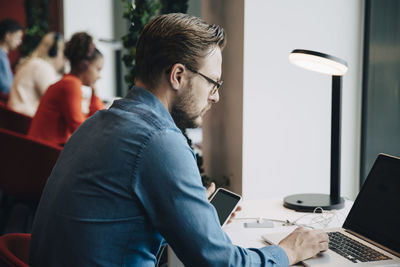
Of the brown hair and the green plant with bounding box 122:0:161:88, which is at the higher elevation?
the green plant with bounding box 122:0:161:88

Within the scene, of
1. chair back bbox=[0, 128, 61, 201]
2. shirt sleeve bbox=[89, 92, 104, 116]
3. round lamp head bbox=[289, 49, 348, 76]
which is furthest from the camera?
shirt sleeve bbox=[89, 92, 104, 116]

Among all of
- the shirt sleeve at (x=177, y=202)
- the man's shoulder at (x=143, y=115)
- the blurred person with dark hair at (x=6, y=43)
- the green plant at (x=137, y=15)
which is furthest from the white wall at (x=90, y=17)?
the shirt sleeve at (x=177, y=202)

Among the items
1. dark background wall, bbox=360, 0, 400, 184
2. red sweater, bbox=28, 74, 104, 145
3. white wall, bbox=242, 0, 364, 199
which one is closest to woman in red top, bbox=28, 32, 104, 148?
red sweater, bbox=28, 74, 104, 145

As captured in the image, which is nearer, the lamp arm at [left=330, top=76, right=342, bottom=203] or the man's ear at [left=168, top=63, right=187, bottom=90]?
the man's ear at [left=168, top=63, right=187, bottom=90]

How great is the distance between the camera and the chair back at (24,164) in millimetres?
2479

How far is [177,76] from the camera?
48.3 inches

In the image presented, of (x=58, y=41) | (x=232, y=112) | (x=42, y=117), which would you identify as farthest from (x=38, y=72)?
(x=232, y=112)

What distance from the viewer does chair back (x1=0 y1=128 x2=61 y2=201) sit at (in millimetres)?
2479

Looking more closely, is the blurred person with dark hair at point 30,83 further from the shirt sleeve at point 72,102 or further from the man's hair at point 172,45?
the man's hair at point 172,45

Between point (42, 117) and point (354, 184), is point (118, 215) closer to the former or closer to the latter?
point (354, 184)

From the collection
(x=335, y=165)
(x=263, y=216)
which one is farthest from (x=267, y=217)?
(x=335, y=165)

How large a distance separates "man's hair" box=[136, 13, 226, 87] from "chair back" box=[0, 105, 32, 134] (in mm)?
2636

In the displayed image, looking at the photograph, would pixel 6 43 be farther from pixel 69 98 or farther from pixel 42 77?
pixel 69 98

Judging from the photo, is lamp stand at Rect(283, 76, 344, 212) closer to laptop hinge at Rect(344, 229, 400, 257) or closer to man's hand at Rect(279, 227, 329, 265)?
laptop hinge at Rect(344, 229, 400, 257)
